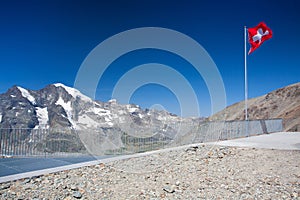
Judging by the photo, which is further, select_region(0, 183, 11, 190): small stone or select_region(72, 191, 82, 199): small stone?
select_region(72, 191, 82, 199): small stone

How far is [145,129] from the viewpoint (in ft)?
36.5

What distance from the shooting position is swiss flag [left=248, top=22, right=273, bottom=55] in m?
15.0

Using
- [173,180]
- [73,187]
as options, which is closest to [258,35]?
[173,180]

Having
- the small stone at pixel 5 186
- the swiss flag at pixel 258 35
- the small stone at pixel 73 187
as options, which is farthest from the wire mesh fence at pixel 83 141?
the swiss flag at pixel 258 35

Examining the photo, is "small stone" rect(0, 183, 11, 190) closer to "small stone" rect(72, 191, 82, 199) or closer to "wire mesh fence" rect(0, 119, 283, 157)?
"small stone" rect(72, 191, 82, 199)

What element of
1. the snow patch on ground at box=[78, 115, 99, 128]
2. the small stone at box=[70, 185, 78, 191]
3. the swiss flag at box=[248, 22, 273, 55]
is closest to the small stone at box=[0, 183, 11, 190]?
the small stone at box=[70, 185, 78, 191]

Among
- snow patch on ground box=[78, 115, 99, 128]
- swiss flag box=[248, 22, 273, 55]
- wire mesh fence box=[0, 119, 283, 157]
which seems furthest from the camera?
swiss flag box=[248, 22, 273, 55]

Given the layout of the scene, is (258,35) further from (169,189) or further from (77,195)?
(77,195)

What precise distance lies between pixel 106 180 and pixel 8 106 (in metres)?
209

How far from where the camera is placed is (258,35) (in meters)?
15.0

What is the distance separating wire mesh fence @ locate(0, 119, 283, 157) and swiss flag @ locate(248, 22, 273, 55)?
6.35 m

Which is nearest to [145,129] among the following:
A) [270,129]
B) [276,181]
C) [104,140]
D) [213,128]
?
[104,140]

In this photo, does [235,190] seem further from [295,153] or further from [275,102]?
[275,102]

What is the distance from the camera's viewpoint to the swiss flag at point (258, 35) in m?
15.0
